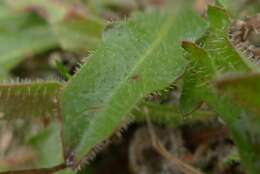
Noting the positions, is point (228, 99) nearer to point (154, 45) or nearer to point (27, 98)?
point (154, 45)

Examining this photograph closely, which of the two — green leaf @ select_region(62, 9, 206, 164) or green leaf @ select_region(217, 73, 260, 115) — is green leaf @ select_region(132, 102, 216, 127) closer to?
green leaf @ select_region(62, 9, 206, 164)

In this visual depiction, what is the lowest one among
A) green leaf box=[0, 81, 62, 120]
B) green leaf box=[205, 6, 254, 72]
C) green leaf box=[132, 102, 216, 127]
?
green leaf box=[132, 102, 216, 127]

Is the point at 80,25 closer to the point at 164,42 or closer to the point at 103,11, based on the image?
the point at 103,11

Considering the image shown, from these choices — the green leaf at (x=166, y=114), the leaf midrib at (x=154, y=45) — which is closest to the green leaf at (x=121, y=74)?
the leaf midrib at (x=154, y=45)

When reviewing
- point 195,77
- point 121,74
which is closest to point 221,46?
point 195,77

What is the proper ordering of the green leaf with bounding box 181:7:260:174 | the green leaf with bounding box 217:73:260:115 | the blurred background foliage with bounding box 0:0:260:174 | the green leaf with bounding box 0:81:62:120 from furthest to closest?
the blurred background foliage with bounding box 0:0:260:174, the green leaf with bounding box 0:81:62:120, the green leaf with bounding box 181:7:260:174, the green leaf with bounding box 217:73:260:115

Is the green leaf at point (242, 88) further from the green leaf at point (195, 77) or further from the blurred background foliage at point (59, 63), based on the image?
the blurred background foliage at point (59, 63)

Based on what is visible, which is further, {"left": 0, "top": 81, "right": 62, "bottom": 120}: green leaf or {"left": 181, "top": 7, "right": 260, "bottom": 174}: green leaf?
{"left": 0, "top": 81, "right": 62, "bottom": 120}: green leaf

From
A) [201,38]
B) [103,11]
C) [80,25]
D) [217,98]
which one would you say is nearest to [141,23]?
[201,38]

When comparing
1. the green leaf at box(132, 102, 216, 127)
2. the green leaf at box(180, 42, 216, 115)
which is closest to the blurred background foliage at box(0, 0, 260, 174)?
the green leaf at box(132, 102, 216, 127)
